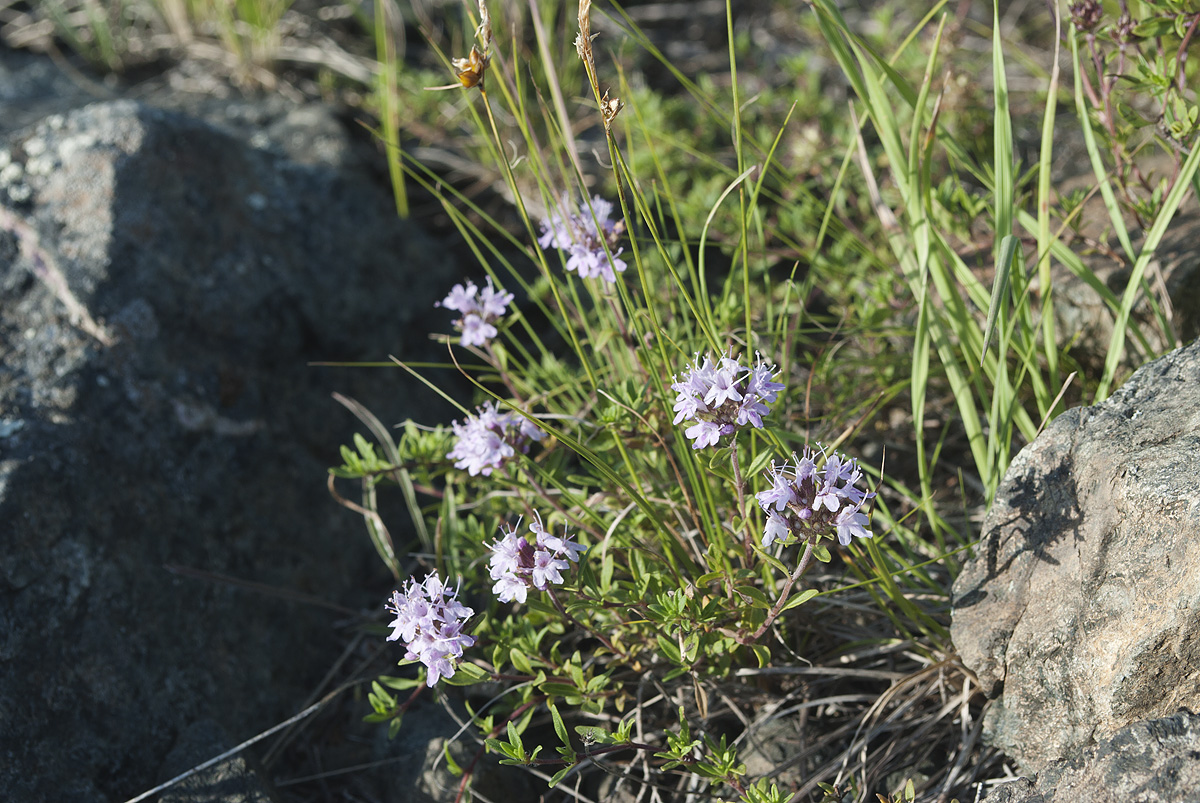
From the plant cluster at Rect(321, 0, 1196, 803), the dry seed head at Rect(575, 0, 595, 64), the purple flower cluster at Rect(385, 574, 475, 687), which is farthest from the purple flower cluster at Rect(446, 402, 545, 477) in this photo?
the dry seed head at Rect(575, 0, 595, 64)

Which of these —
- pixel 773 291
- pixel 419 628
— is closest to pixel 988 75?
pixel 773 291

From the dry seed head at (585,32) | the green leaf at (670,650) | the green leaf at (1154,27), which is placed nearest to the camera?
the dry seed head at (585,32)

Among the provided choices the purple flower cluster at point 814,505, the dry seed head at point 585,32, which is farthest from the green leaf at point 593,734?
the dry seed head at point 585,32

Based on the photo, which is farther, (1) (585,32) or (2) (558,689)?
(2) (558,689)

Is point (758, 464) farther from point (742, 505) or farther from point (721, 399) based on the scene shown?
point (721, 399)

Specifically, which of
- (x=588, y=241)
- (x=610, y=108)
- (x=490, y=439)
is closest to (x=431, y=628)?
(x=490, y=439)

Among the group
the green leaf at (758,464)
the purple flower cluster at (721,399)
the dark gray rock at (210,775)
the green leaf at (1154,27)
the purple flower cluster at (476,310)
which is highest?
the green leaf at (1154,27)

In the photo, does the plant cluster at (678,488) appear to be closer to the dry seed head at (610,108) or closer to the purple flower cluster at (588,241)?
the purple flower cluster at (588,241)
